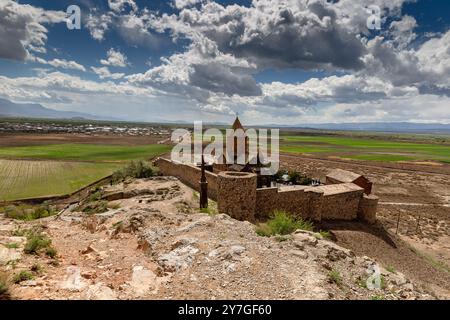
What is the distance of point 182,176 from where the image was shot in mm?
23047

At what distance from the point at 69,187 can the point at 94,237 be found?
21.1 meters

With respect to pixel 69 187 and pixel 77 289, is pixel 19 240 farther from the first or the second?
pixel 69 187

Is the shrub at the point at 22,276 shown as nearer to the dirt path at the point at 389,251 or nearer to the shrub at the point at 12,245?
the shrub at the point at 12,245

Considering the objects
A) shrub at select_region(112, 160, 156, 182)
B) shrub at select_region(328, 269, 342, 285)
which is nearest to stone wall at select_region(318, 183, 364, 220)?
shrub at select_region(328, 269, 342, 285)

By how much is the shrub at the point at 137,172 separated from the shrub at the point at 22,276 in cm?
2056

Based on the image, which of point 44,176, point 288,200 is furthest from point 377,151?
point 44,176

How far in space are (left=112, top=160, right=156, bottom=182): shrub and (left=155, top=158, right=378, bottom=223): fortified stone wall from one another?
29.7ft

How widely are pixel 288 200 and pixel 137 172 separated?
51.7ft

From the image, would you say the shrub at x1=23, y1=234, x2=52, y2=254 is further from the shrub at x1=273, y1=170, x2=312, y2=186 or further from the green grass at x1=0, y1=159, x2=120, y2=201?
the shrub at x1=273, y1=170, x2=312, y2=186

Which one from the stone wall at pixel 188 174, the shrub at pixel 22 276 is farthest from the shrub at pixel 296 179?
the shrub at pixel 22 276

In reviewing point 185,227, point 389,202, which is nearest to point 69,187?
point 185,227

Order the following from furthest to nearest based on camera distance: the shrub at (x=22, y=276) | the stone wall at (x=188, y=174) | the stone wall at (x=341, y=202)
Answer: the stone wall at (x=188, y=174) < the stone wall at (x=341, y=202) < the shrub at (x=22, y=276)

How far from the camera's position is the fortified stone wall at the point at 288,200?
13648 mm
